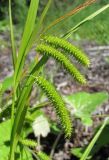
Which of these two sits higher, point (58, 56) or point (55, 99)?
point (58, 56)

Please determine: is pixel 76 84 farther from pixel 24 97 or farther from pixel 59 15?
pixel 59 15

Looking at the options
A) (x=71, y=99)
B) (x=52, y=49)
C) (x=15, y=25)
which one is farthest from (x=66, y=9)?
(x=52, y=49)

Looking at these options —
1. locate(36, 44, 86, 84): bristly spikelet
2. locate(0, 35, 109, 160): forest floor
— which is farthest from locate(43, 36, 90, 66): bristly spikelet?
locate(0, 35, 109, 160): forest floor

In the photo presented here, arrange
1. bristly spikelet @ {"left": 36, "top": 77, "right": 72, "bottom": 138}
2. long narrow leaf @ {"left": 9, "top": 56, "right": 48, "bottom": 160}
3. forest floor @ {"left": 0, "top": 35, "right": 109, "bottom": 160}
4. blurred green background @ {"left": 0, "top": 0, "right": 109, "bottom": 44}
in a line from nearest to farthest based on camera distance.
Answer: bristly spikelet @ {"left": 36, "top": 77, "right": 72, "bottom": 138} → long narrow leaf @ {"left": 9, "top": 56, "right": 48, "bottom": 160} → forest floor @ {"left": 0, "top": 35, "right": 109, "bottom": 160} → blurred green background @ {"left": 0, "top": 0, "right": 109, "bottom": 44}

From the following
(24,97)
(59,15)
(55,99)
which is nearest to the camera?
(55,99)

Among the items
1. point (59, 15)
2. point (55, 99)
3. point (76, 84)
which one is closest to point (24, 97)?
point (55, 99)

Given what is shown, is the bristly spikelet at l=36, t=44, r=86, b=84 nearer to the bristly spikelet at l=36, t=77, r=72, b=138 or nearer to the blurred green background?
the bristly spikelet at l=36, t=77, r=72, b=138

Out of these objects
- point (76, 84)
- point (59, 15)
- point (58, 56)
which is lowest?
point (76, 84)

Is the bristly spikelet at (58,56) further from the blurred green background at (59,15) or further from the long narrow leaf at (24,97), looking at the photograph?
the blurred green background at (59,15)
